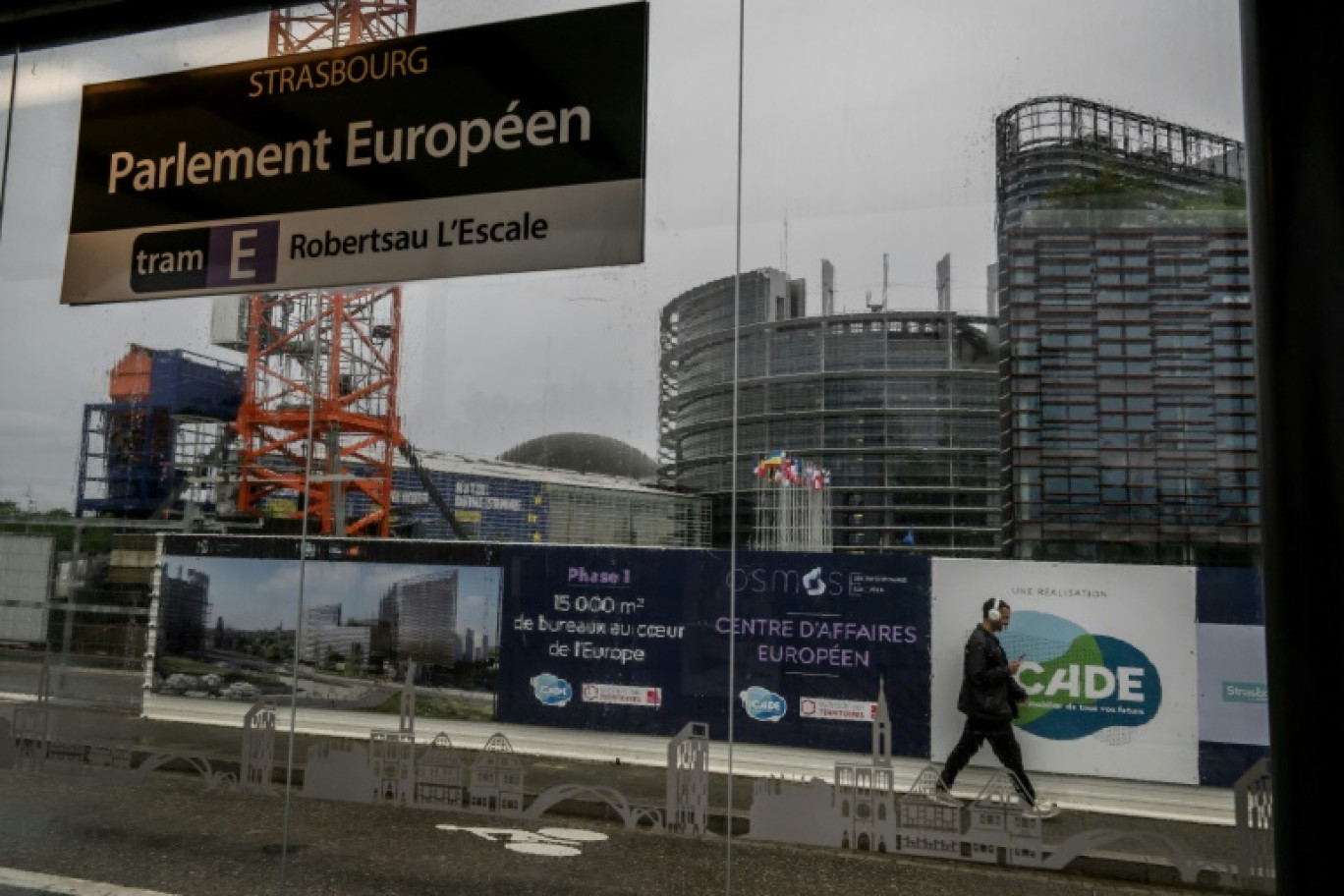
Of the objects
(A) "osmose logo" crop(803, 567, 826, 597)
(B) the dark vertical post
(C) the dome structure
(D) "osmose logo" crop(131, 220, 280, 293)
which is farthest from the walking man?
(D) "osmose logo" crop(131, 220, 280, 293)

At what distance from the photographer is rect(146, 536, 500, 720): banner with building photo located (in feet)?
12.7

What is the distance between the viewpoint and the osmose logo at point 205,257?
12.2ft

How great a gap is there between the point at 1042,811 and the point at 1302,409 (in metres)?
1.73

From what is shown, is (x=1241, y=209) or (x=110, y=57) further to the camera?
(x=110, y=57)

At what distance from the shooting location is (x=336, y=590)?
4.07 meters

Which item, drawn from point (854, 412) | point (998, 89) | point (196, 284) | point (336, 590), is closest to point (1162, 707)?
point (854, 412)

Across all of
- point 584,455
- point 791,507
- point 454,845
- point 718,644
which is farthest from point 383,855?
point 791,507

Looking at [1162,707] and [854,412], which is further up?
[854,412]

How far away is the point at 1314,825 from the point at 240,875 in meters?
3.76

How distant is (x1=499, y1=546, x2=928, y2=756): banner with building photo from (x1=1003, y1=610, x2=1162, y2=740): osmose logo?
35cm

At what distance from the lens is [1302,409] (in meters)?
2.13

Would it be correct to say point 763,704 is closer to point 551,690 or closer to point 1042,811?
point 551,690

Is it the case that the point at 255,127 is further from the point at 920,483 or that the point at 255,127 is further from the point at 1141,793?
the point at 1141,793

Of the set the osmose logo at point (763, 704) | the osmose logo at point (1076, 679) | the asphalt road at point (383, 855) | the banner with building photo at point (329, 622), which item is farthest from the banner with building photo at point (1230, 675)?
→ the banner with building photo at point (329, 622)
